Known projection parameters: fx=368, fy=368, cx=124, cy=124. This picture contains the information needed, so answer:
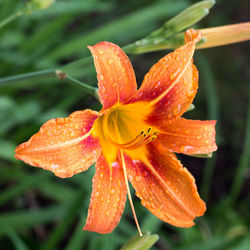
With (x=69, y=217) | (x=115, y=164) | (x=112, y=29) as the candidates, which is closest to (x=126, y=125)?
(x=115, y=164)

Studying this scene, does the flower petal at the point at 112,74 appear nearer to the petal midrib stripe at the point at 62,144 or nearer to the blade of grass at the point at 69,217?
the petal midrib stripe at the point at 62,144

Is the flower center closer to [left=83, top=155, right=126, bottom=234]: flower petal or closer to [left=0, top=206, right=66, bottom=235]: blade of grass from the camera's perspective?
[left=83, top=155, right=126, bottom=234]: flower petal

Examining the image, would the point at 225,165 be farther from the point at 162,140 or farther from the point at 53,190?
the point at 162,140

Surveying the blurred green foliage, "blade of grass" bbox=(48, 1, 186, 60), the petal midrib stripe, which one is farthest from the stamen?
"blade of grass" bbox=(48, 1, 186, 60)

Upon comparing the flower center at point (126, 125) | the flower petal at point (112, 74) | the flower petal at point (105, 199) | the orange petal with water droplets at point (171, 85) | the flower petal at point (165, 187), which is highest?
the flower petal at point (112, 74)

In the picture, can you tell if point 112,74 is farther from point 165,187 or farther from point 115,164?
point 165,187

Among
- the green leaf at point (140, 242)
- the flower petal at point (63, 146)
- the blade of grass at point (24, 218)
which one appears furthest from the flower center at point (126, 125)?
the blade of grass at point (24, 218)

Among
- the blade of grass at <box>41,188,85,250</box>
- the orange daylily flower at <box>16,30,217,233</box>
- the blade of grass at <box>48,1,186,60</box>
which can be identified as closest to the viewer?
the orange daylily flower at <box>16,30,217,233</box>
